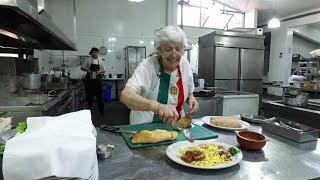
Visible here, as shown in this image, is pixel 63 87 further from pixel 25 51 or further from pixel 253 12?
pixel 253 12

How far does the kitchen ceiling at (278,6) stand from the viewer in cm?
695

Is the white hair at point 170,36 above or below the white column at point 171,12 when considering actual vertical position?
below

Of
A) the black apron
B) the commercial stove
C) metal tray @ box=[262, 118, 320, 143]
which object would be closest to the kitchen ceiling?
the black apron

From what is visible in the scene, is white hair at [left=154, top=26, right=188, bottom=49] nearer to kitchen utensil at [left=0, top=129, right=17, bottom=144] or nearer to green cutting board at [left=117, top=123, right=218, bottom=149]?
green cutting board at [left=117, top=123, right=218, bottom=149]

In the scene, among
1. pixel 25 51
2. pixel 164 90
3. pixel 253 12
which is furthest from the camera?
pixel 253 12

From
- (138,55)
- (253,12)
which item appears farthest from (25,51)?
(253,12)

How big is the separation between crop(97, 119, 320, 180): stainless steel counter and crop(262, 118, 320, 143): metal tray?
7 cm

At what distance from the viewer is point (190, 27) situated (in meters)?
8.32

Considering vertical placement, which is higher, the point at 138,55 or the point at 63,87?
the point at 138,55

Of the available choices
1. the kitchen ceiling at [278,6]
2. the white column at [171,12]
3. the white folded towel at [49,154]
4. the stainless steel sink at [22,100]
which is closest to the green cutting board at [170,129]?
the white folded towel at [49,154]

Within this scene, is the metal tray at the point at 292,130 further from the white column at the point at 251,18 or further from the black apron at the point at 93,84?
the white column at the point at 251,18

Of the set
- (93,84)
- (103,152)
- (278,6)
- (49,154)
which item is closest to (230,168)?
(103,152)

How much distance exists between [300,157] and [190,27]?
302 inches

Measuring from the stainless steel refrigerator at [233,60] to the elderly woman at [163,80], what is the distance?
11.3ft
